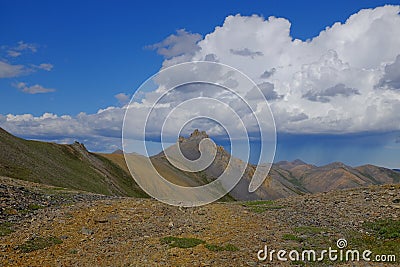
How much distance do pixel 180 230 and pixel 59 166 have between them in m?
67.7

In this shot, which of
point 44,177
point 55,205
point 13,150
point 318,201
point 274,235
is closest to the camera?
point 274,235

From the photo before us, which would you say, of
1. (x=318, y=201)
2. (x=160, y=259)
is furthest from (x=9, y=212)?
(x=318, y=201)

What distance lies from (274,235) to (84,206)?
44.0 ft

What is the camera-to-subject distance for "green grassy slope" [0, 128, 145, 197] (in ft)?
211

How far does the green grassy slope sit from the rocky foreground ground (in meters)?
35.4

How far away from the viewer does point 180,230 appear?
2172 centimetres

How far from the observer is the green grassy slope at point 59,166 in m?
64.3

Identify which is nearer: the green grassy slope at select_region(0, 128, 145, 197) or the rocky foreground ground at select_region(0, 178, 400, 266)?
the rocky foreground ground at select_region(0, 178, 400, 266)

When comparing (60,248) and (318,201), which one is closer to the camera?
(60,248)

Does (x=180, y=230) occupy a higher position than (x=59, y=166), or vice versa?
(x=59, y=166)

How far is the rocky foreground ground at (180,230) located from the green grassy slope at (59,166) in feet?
116

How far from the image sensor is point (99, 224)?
2250 centimetres

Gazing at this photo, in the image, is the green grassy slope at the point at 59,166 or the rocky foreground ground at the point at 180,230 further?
the green grassy slope at the point at 59,166

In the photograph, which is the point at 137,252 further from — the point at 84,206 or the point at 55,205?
the point at 55,205
